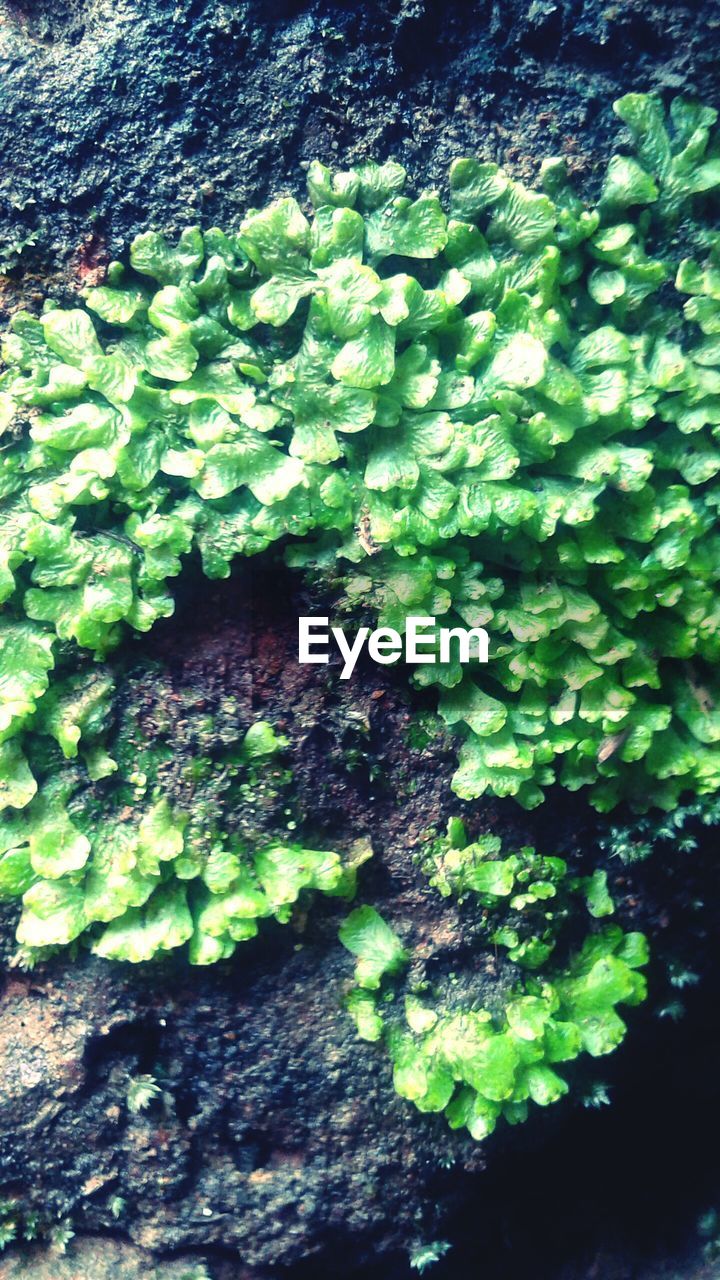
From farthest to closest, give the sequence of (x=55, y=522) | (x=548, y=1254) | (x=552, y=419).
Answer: (x=548, y=1254)
(x=552, y=419)
(x=55, y=522)

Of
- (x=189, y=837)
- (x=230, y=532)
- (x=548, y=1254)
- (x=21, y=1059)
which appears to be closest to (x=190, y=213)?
(x=230, y=532)

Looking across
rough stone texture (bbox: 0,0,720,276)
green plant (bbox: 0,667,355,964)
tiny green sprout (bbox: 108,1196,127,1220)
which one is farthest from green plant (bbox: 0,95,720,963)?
tiny green sprout (bbox: 108,1196,127,1220)

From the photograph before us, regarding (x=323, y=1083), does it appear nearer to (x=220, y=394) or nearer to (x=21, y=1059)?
(x=21, y=1059)

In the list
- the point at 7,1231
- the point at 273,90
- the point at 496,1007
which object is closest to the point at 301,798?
the point at 496,1007

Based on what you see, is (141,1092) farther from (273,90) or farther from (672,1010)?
(273,90)

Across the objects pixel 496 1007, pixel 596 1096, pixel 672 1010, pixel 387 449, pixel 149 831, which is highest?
pixel 387 449

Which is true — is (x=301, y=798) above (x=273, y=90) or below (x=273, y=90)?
below

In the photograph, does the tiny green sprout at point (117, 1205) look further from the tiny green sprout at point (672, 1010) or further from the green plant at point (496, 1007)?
the tiny green sprout at point (672, 1010)

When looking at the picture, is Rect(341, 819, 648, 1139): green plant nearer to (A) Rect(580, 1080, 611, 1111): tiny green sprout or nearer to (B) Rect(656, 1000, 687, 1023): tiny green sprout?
(A) Rect(580, 1080, 611, 1111): tiny green sprout
